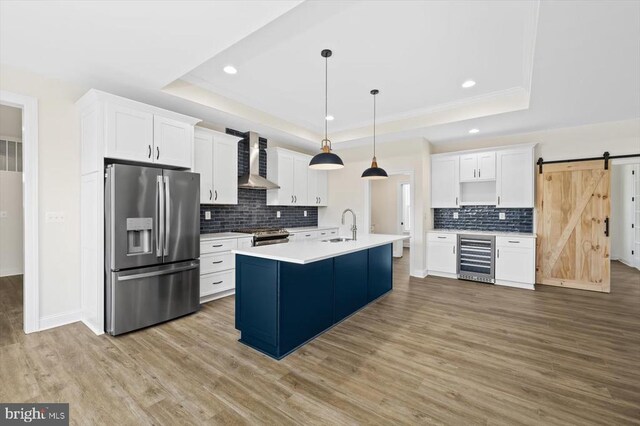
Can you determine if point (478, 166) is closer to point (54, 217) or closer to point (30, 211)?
point (54, 217)

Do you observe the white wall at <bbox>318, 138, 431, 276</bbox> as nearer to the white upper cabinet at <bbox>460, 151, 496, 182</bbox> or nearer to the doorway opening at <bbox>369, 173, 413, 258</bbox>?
the white upper cabinet at <bbox>460, 151, 496, 182</bbox>

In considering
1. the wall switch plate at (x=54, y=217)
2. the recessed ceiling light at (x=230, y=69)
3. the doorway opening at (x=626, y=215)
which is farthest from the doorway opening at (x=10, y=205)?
the doorway opening at (x=626, y=215)

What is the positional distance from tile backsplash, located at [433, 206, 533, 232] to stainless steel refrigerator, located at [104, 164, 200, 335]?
4.94 metres

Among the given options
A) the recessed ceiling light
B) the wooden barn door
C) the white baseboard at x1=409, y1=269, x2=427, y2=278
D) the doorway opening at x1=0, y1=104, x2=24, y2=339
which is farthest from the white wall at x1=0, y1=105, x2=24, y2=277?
the wooden barn door

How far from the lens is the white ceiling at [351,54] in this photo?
7.14 ft

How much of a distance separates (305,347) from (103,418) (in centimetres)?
154

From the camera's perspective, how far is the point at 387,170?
589 centimetres

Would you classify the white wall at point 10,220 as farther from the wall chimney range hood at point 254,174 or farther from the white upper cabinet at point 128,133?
the wall chimney range hood at point 254,174

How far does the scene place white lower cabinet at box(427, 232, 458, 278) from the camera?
17.7ft

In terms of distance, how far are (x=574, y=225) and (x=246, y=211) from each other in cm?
576

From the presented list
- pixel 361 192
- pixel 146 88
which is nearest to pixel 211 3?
pixel 146 88

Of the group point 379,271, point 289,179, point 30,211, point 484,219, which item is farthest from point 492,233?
point 30,211

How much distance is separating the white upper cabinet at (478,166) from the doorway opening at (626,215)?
3.47 metres

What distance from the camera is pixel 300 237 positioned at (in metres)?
5.55
